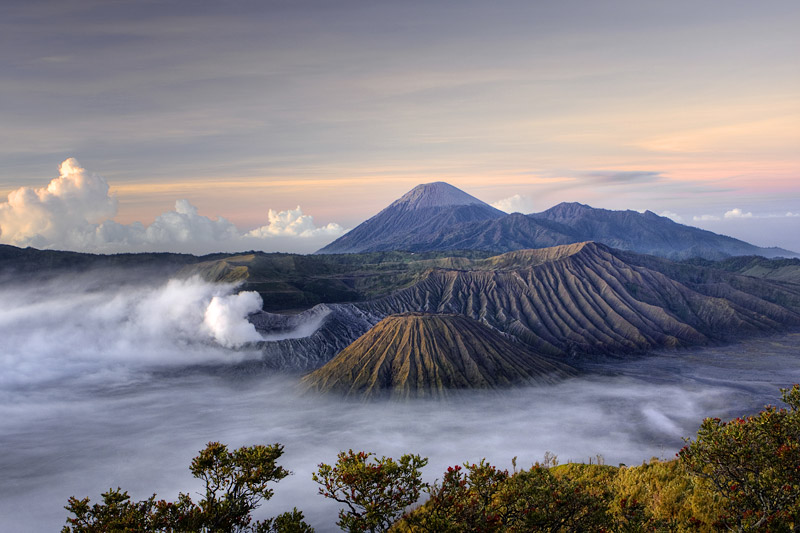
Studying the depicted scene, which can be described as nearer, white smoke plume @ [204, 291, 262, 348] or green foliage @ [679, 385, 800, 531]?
A: green foliage @ [679, 385, 800, 531]

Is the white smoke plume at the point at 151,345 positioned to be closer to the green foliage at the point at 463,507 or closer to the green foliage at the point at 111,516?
the green foliage at the point at 111,516

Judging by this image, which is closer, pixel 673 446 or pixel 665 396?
pixel 673 446

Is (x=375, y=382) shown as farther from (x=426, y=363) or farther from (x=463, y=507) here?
(x=463, y=507)

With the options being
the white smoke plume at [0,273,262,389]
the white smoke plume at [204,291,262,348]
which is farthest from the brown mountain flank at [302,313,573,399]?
the white smoke plume at [0,273,262,389]

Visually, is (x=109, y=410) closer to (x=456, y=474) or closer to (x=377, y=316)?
(x=377, y=316)

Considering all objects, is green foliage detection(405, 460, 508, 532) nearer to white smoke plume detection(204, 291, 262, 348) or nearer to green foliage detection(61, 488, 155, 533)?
green foliage detection(61, 488, 155, 533)

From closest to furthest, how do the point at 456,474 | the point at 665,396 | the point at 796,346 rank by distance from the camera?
the point at 456,474, the point at 665,396, the point at 796,346

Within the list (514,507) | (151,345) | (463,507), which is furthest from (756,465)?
(151,345)

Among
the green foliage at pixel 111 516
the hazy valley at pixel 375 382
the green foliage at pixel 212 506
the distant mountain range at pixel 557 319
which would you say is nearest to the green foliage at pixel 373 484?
the green foliage at pixel 212 506

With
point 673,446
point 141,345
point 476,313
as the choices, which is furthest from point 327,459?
point 141,345
